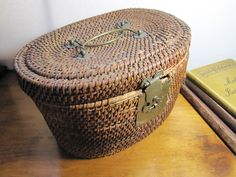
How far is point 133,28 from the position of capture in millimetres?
580

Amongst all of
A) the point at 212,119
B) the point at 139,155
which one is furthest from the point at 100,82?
the point at 212,119

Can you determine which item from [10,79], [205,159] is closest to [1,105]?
[10,79]

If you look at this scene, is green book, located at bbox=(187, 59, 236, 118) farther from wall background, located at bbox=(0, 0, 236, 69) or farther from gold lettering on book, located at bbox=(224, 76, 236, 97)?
wall background, located at bbox=(0, 0, 236, 69)

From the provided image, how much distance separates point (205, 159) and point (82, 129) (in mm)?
243

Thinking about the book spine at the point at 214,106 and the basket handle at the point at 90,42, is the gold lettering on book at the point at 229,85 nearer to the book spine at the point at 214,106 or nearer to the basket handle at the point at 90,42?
the book spine at the point at 214,106

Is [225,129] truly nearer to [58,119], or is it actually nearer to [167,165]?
[167,165]

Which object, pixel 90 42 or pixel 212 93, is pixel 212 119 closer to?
pixel 212 93

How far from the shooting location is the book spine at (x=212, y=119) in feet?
1.84

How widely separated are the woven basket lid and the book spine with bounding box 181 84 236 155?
7.6 inches

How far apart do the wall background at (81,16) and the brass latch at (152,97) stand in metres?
0.36

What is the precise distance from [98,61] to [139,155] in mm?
205

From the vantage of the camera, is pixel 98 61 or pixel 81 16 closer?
pixel 98 61

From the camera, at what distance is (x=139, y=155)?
0.54 metres

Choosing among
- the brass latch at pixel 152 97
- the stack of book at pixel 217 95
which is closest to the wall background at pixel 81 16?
the stack of book at pixel 217 95
